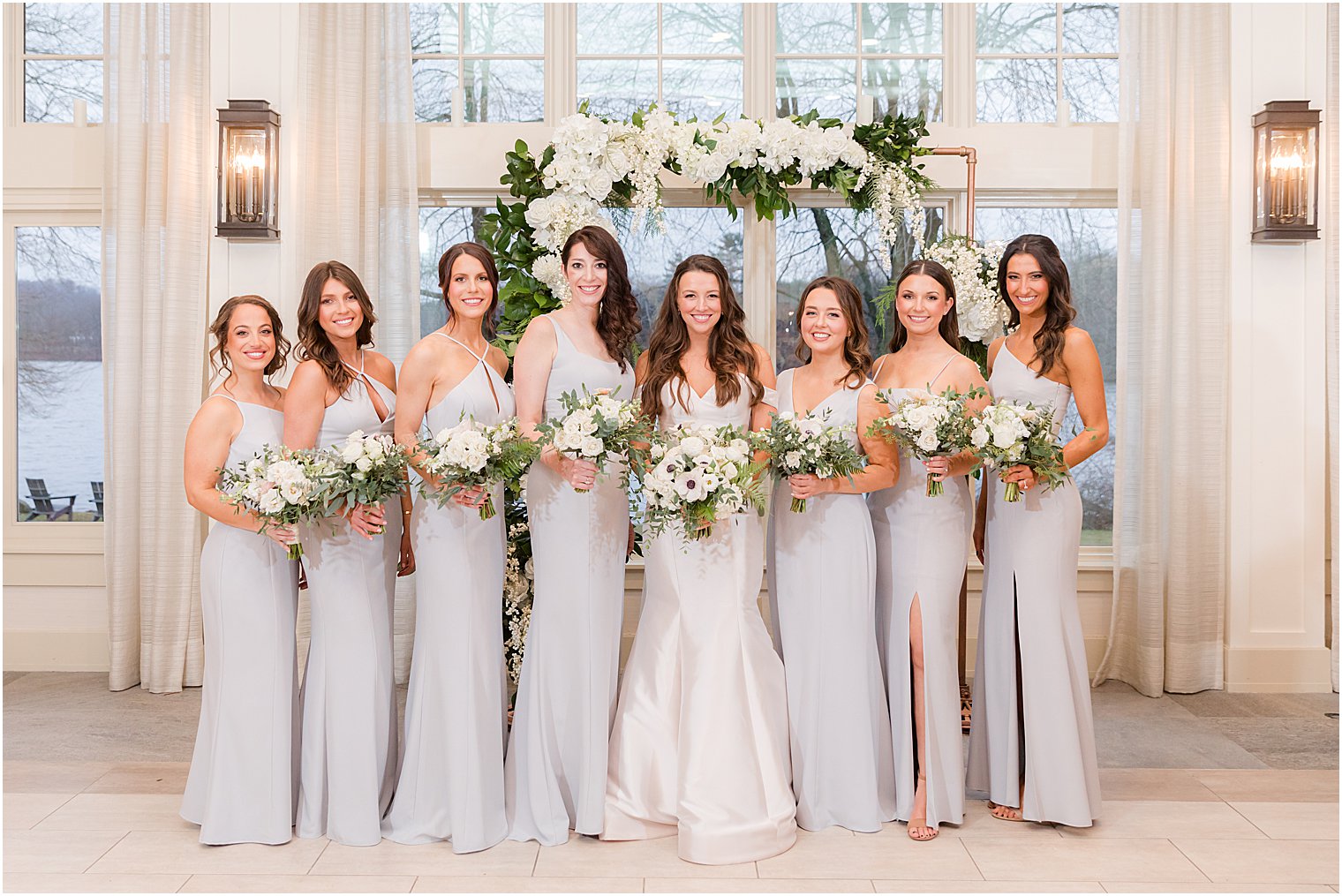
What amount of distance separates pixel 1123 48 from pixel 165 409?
5554mm

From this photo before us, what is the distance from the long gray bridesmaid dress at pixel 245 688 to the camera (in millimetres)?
3730

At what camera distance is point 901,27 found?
6.12m

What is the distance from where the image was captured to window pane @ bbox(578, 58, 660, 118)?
20.3 ft

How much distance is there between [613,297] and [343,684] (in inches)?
66.1

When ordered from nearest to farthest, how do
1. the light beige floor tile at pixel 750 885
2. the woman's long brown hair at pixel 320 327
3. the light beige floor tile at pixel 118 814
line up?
1. the light beige floor tile at pixel 750 885
2. the woman's long brown hair at pixel 320 327
3. the light beige floor tile at pixel 118 814

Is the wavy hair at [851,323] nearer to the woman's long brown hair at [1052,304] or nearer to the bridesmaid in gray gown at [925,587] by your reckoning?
the bridesmaid in gray gown at [925,587]

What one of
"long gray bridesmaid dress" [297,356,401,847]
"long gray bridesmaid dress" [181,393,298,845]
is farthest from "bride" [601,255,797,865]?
"long gray bridesmaid dress" [181,393,298,845]

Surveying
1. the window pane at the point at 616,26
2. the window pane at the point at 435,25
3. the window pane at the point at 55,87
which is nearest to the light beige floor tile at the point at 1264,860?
the window pane at the point at 616,26

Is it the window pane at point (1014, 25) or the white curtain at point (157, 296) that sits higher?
the window pane at point (1014, 25)

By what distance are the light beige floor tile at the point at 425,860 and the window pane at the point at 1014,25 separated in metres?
5.00

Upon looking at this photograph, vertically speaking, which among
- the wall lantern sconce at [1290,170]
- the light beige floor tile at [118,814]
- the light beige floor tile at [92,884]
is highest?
the wall lantern sconce at [1290,170]

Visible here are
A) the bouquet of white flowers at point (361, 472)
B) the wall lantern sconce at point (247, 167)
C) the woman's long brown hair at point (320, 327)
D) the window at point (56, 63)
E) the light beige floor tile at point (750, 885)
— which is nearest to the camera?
the light beige floor tile at point (750, 885)

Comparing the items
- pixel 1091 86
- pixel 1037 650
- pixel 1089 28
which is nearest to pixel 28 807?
pixel 1037 650

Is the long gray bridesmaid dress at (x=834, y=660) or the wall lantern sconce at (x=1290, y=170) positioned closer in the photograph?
the long gray bridesmaid dress at (x=834, y=660)
